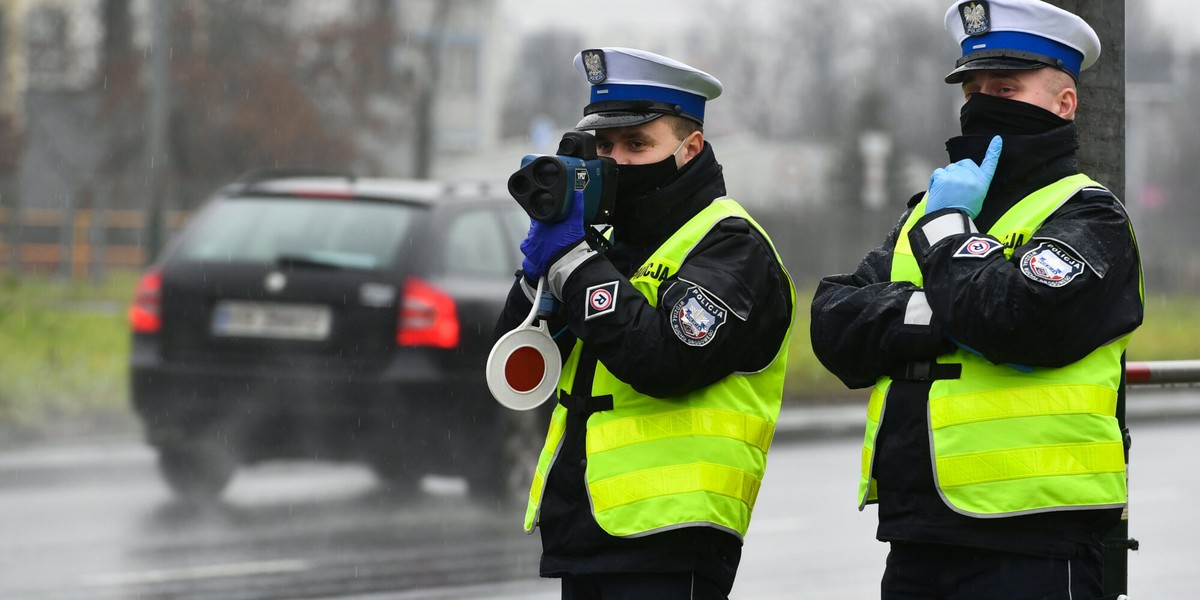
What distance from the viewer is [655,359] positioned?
3.03m

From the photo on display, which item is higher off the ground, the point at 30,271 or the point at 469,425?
the point at 469,425

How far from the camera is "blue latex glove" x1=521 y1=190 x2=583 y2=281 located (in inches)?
123

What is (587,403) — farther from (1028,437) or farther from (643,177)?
(1028,437)

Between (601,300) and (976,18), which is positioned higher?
(976,18)

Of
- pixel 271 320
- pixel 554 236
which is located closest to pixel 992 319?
pixel 554 236

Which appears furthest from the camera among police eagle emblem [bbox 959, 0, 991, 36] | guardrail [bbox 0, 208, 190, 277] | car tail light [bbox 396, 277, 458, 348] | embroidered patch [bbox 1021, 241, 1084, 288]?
guardrail [bbox 0, 208, 190, 277]

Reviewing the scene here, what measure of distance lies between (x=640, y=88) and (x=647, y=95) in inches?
0.8

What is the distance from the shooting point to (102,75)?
25.8 meters

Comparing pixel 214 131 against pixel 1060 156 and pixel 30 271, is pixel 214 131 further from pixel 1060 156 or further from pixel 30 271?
pixel 1060 156

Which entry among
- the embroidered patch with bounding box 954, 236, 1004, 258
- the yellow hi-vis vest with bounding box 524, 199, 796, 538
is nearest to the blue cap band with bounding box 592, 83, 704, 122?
the yellow hi-vis vest with bounding box 524, 199, 796, 538

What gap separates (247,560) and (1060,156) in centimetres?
488

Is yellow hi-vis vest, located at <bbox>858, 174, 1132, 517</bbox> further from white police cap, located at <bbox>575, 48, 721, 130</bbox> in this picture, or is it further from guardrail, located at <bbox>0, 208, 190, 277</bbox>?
guardrail, located at <bbox>0, 208, 190, 277</bbox>

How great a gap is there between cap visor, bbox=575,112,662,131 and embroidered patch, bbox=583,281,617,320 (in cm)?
38

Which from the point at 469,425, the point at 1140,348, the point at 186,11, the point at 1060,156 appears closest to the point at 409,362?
the point at 469,425
